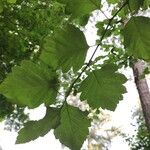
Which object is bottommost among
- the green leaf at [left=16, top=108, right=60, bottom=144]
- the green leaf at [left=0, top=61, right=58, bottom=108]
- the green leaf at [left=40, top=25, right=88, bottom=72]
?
the green leaf at [left=16, top=108, right=60, bottom=144]

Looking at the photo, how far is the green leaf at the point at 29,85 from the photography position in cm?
57

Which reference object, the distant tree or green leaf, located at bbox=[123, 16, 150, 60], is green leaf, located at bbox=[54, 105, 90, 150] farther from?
green leaf, located at bbox=[123, 16, 150, 60]

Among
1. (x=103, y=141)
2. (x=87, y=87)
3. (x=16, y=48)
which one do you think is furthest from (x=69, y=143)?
(x=103, y=141)

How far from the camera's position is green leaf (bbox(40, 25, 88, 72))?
0.58 meters

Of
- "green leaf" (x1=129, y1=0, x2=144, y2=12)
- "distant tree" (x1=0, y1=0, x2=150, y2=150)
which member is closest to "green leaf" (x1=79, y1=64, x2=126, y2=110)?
"distant tree" (x1=0, y1=0, x2=150, y2=150)

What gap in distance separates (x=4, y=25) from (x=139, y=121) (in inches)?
288

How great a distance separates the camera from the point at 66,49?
0.59m

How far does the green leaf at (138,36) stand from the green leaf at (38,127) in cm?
17

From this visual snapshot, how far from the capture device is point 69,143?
0.60m

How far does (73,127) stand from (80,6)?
203mm

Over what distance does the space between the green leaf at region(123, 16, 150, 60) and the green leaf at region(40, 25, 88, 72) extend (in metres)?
0.07

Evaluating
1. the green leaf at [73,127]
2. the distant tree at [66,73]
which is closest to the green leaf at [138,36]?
the distant tree at [66,73]

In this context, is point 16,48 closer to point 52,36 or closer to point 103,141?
point 52,36

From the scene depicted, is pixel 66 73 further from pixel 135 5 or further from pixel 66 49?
pixel 135 5
